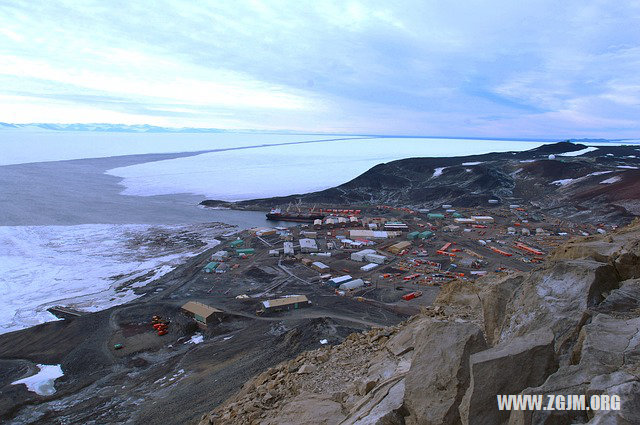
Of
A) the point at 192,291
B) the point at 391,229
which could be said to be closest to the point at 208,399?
the point at 192,291

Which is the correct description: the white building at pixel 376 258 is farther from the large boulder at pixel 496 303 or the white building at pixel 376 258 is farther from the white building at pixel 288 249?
the large boulder at pixel 496 303

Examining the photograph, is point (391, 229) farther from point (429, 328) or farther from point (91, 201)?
point (91, 201)

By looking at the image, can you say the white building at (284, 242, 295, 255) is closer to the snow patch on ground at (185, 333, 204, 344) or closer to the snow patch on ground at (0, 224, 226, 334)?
the snow patch on ground at (0, 224, 226, 334)

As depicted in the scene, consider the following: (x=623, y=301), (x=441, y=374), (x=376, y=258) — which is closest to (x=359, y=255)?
(x=376, y=258)

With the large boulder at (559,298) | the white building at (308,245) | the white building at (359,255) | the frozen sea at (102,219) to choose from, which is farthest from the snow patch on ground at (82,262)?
the large boulder at (559,298)

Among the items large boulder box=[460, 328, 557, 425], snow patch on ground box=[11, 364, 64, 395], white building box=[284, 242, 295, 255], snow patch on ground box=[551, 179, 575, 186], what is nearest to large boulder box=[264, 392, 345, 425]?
large boulder box=[460, 328, 557, 425]

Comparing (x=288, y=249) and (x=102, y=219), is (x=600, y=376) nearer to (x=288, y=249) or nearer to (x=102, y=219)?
(x=288, y=249)

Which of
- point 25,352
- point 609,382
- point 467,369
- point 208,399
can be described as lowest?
point 25,352
